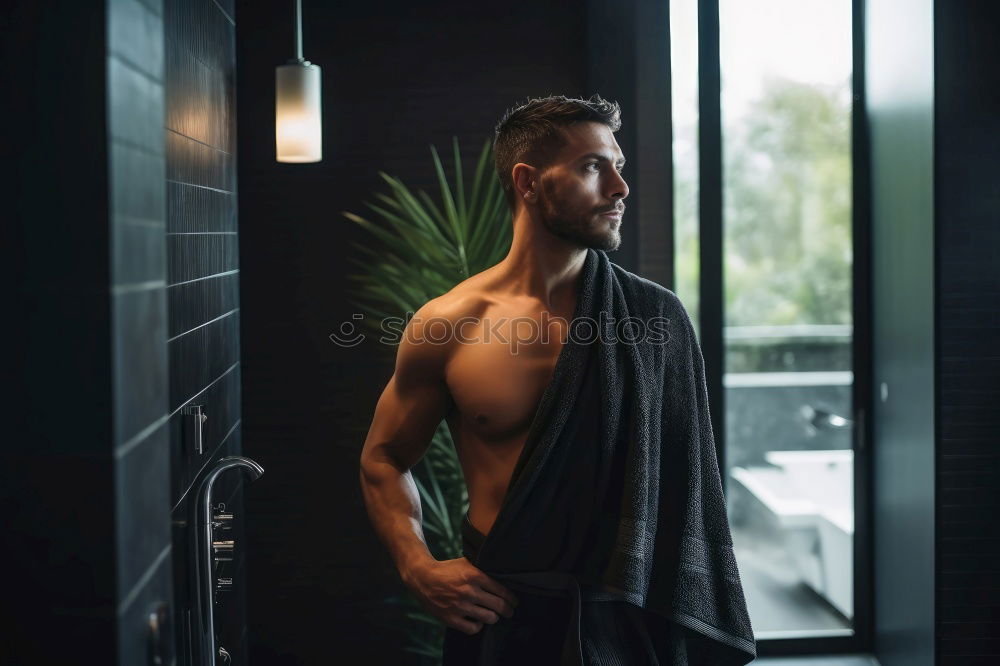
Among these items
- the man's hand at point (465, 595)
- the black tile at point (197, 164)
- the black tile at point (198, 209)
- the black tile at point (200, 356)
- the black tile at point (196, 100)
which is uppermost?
the black tile at point (196, 100)

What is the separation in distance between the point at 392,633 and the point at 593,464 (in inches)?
71.3

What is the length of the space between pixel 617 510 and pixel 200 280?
0.92m

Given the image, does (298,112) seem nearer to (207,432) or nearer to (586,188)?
(207,432)

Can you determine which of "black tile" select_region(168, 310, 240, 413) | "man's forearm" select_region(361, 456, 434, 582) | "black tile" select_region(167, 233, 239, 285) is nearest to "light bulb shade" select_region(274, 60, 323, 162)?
"black tile" select_region(167, 233, 239, 285)

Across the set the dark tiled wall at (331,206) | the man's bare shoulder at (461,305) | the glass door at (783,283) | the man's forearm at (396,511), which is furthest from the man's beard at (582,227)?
the glass door at (783,283)

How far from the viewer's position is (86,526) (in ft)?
3.30

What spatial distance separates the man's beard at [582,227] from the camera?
1.59 metres

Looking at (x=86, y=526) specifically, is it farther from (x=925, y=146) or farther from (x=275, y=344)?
(x=925, y=146)

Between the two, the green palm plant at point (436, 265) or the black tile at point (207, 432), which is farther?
the green palm plant at point (436, 265)

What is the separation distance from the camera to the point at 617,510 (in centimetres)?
160

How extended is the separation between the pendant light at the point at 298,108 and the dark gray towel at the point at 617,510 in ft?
3.42

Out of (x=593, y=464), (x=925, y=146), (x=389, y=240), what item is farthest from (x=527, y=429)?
(x=925, y=146)

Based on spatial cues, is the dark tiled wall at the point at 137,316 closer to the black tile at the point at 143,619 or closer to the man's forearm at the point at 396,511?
the black tile at the point at 143,619

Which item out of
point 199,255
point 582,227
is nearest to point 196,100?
point 199,255
